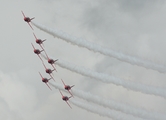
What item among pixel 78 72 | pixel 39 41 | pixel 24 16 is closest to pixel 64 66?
pixel 78 72

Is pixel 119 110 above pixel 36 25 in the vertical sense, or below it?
below

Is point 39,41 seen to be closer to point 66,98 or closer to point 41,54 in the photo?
point 41,54

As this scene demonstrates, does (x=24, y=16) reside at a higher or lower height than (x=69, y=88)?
higher

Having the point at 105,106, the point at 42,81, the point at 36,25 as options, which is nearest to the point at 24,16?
the point at 36,25

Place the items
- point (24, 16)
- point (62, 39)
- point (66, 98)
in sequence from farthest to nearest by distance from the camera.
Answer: point (66, 98)
point (24, 16)
point (62, 39)

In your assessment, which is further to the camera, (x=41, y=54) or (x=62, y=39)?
(x=41, y=54)

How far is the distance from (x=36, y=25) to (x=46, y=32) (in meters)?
4.56

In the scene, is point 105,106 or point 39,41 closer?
point 105,106

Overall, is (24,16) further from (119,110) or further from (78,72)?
(119,110)

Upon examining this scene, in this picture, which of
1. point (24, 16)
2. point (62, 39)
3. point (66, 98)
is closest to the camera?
point (62, 39)

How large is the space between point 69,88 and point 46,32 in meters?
24.4

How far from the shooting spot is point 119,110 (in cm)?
12156

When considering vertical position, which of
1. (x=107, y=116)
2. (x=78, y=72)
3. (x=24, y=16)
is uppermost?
(x=24, y=16)

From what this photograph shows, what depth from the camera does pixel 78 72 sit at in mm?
123375
